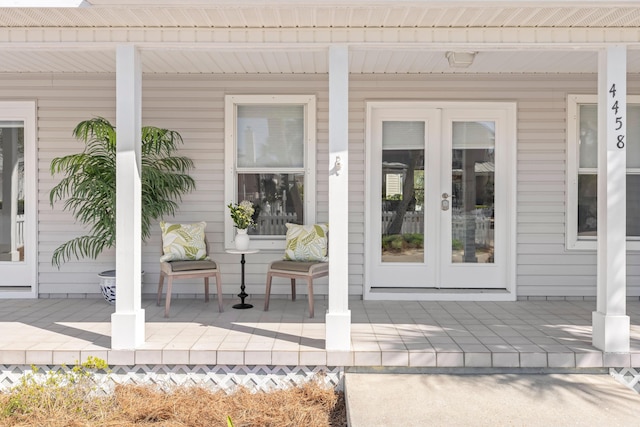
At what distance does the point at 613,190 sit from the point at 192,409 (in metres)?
3.23

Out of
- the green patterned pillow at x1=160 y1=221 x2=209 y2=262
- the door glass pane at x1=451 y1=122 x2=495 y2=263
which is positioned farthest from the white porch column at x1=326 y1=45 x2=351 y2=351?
the door glass pane at x1=451 y1=122 x2=495 y2=263

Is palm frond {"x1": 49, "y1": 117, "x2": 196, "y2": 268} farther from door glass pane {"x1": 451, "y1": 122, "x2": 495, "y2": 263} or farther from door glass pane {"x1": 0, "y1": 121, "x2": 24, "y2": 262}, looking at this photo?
door glass pane {"x1": 451, "y1": 122, "x2": 495, "y2": 263}

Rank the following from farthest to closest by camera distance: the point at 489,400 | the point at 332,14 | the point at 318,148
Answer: the point at 318,148
the point at 332,14
the point at 489,400

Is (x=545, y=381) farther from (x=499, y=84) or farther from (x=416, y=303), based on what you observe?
(x=499, y=84)

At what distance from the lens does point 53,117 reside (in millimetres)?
5438

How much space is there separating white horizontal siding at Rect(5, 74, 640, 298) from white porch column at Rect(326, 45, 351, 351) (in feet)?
5.57

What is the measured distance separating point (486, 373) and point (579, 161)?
9.71 feet

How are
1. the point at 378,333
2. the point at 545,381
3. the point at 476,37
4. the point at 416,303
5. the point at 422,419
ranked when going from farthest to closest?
the point at 416,303 → the point at 378,333 → the point at 476,37 → the point at 545,381 → the point at 422,419

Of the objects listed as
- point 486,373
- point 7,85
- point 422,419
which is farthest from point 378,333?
point 7,85

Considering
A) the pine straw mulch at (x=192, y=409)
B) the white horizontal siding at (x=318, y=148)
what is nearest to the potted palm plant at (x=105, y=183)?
the white horizontal siding at (x=318, y=148)

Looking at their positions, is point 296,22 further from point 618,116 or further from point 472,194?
point 472,194

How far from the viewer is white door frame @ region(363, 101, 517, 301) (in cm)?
540

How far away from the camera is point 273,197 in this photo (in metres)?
5.54

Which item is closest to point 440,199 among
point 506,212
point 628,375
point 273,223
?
point 506,212
